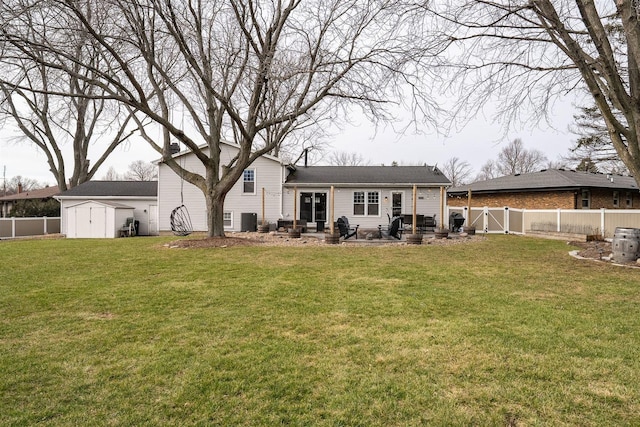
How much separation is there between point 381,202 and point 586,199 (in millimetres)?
12010

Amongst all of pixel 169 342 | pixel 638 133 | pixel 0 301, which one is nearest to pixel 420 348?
pixel 169 342

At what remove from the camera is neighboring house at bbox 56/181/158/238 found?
18.1 metres

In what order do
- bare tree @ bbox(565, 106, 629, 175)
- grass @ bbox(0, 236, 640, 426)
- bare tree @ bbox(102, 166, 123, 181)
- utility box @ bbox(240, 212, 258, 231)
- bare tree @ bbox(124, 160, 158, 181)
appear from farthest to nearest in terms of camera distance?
bare tree @ bbox(102, 166, 123, 181), bare tree @ bbox(124, 160, 158, 181), bare tree @ bbox(565, 106, 629, 175), utility box @ bbox(240, 212, 258, 231), grass @ bbox(0, 236, 640, 426)

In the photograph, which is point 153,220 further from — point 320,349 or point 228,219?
point 320,349

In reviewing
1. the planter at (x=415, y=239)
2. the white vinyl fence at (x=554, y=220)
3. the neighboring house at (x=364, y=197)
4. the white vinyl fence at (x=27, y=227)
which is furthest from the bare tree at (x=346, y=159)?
the planter at (x=415, y=239)

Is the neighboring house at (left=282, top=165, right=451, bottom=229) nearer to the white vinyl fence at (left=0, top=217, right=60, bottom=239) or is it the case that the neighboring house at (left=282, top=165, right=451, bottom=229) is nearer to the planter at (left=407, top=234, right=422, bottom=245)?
the planter at (left=407, top=234, right=422, bottom=245)

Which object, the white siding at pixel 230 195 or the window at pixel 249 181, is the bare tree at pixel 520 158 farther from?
the window at pixel 249 181

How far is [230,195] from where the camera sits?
19.8m

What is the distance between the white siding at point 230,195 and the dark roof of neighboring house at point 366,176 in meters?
1.13

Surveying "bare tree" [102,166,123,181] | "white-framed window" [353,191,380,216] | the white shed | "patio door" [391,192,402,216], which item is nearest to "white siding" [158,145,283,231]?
the white shed

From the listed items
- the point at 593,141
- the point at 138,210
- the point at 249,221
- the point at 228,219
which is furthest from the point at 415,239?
the point at 593,141

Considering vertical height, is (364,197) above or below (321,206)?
above

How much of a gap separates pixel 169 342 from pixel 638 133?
10.4 metres

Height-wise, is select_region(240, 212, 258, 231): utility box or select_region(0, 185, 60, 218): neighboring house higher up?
select_region(0, 185, 60, 218): neighboring house
